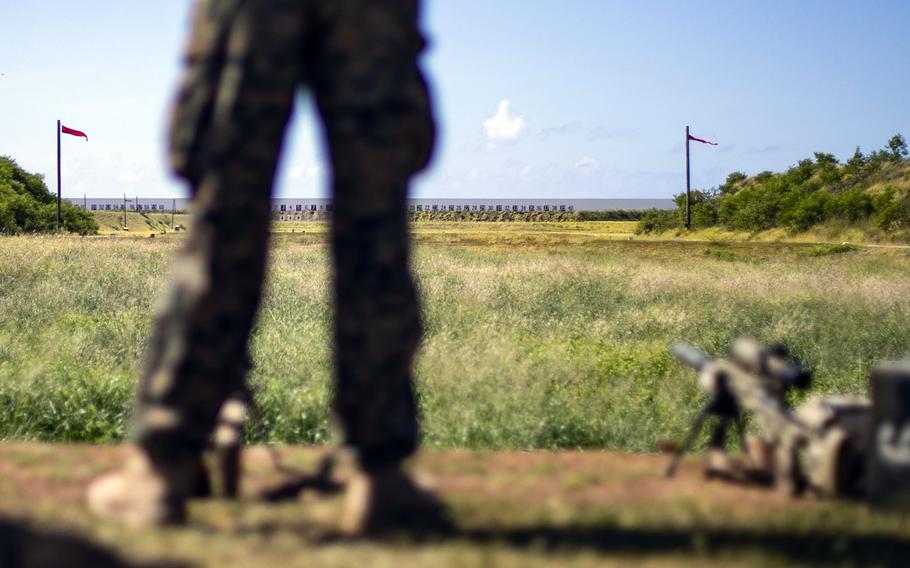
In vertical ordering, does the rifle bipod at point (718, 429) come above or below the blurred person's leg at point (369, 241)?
below

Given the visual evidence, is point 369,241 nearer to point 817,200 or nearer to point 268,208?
point 268,208

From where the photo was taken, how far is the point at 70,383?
9.27 metres

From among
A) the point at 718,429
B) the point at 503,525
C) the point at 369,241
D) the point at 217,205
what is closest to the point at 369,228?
the point at 369,241

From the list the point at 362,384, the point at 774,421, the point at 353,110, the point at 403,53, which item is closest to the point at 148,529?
the point at 362,384

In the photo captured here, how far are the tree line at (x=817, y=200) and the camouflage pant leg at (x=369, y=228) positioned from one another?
129 feet

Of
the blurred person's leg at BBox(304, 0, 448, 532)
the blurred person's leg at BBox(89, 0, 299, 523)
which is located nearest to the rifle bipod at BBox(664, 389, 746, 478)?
the blurred person's leg at BBox(304, 0, 448, 532)

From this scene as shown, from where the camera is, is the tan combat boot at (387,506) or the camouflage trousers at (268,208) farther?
the tan combat boot at (387,506)

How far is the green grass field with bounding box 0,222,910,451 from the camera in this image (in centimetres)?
858

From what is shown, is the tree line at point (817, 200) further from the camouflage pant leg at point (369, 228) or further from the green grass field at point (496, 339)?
the camouflage pant leg at point (369, 228)

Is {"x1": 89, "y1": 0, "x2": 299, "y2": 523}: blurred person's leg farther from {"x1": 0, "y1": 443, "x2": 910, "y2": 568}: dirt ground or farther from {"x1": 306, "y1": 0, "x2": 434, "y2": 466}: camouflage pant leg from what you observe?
{"x1": 0, "y1": 443, "x2": 910, "y2": 568}: dirt ground

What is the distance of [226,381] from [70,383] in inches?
241

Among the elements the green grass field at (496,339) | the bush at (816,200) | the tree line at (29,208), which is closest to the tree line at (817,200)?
the bush at (816,200)

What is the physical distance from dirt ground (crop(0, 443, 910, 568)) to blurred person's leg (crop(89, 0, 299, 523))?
35 cm

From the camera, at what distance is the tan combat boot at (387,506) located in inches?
150
